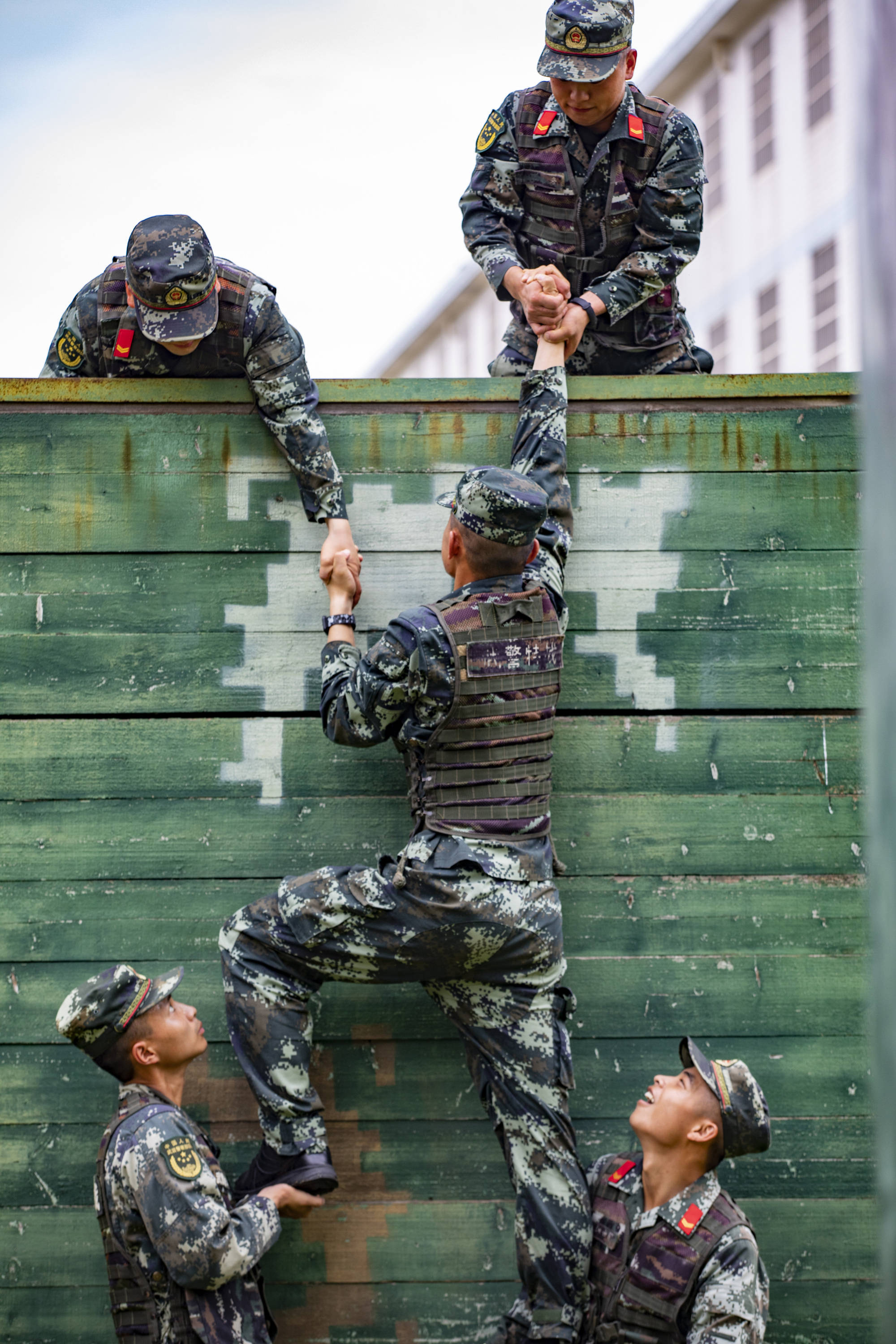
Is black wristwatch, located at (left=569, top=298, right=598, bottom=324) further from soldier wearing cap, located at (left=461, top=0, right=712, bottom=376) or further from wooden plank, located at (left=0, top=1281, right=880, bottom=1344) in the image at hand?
wooden plank, located at (left=0, top=1281, right=880, bottom=1344)

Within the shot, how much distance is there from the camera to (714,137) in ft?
68.6

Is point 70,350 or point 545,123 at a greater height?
point 545,123

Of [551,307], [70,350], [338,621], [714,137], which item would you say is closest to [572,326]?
[551,307]

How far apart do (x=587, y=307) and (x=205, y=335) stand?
1.19 m

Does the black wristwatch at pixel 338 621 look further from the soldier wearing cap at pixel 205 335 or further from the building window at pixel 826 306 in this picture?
the building window at pixel 826 306

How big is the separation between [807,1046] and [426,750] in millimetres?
1504

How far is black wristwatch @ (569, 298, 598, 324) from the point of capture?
400 cm

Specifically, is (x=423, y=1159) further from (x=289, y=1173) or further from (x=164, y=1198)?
(x=164, y=1198)

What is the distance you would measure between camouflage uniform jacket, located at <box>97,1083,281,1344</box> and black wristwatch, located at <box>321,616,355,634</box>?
1.31 metres

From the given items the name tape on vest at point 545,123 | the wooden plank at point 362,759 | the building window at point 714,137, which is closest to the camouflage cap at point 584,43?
the name tape on vest at point 545,123

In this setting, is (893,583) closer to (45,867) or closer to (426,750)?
(426,750)

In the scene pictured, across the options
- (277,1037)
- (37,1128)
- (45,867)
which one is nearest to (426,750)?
(277,1037)

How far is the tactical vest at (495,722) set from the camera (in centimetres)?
321

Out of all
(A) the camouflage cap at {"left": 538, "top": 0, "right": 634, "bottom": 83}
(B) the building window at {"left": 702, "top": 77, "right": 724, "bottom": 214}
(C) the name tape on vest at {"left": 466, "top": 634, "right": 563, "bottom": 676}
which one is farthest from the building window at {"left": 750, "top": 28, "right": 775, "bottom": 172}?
(C) the name tape on vest at {"left": 466, "top": 634, "right": 563, "bottom": 676}
